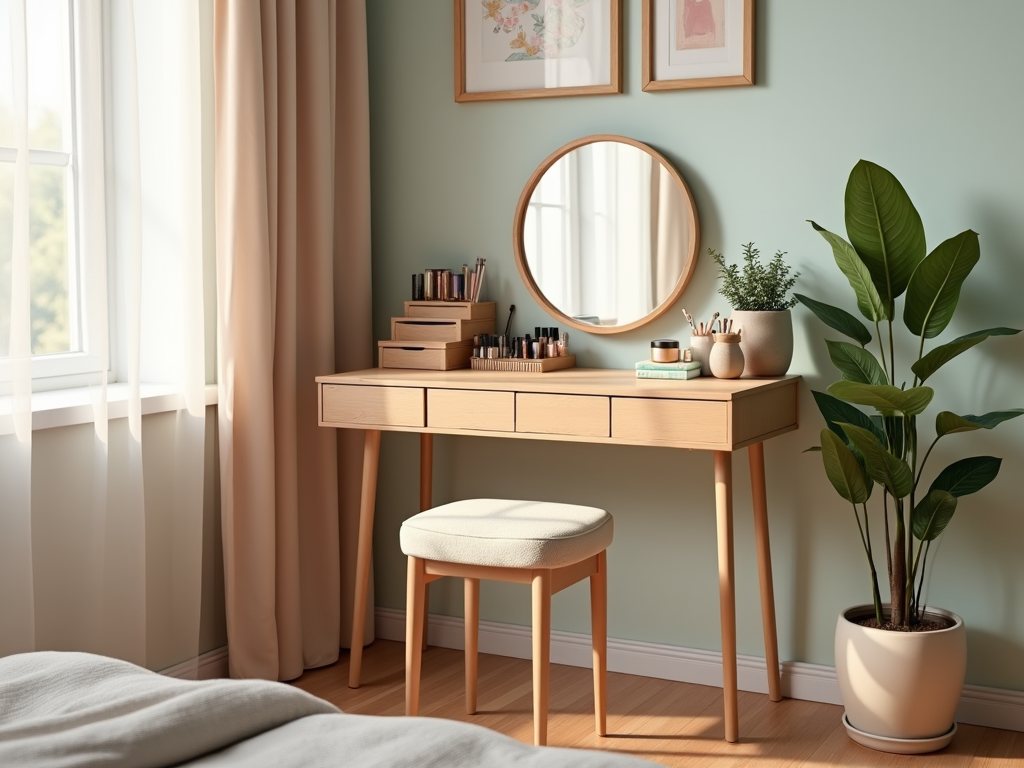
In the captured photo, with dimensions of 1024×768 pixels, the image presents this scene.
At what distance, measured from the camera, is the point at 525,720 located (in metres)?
2.95

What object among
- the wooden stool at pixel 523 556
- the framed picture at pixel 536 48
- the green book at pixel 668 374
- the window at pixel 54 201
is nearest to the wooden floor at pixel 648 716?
the wooden stool at pixel 523 556

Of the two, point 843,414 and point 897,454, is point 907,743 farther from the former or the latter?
point 843,414

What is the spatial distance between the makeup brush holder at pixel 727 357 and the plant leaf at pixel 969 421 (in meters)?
0.49

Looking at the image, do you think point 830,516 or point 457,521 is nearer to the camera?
point 457,521

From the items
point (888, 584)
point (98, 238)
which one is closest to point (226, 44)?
point (98, 238)

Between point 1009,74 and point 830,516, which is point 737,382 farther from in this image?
point 1009,74

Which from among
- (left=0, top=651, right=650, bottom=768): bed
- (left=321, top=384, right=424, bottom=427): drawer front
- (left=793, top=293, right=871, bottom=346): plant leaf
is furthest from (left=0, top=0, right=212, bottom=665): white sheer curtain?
(left=793, top=293, right=871, bottom=346): plant leaf

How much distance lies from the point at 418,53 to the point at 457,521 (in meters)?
1.56

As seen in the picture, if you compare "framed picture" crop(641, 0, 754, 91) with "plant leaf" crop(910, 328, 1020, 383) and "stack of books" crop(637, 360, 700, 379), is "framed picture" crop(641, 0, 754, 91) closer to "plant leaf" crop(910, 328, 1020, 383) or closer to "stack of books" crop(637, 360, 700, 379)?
"stack of books" crop(637, 360, 700, 379)

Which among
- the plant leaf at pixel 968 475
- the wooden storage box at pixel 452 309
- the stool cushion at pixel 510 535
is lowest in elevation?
the stool cushion at pixel 510 535

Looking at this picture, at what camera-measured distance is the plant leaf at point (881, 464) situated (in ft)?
8.52

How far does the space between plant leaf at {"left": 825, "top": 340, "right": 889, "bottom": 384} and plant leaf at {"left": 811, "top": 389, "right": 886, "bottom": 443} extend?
0.07 metres

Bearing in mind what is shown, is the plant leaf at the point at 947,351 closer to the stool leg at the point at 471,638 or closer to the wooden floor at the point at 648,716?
the wooden floor at the point at 648,716

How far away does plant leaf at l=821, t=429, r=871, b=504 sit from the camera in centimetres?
265
